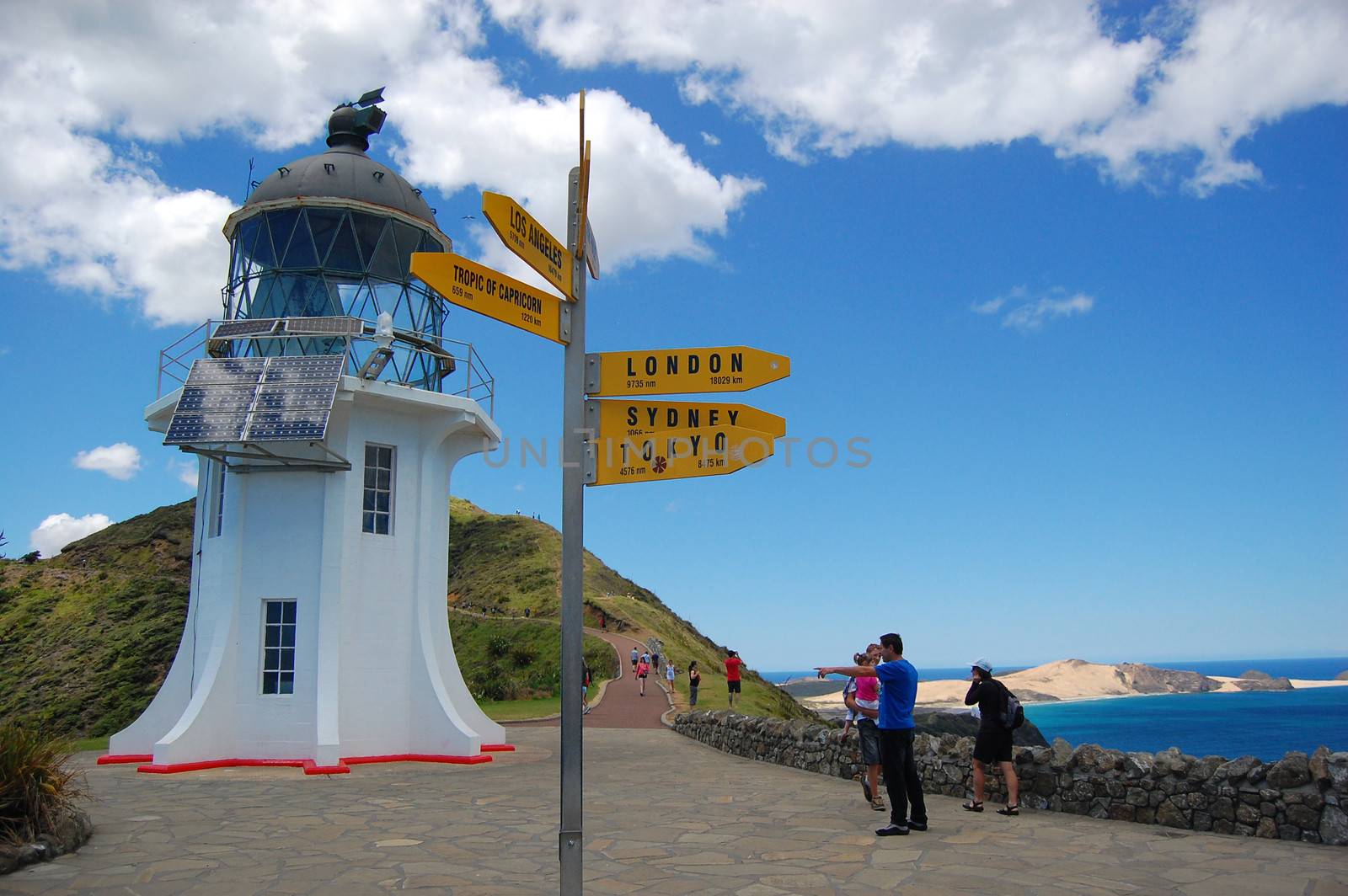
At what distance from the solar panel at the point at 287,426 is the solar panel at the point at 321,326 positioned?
1822mm

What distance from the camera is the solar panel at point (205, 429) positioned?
1448 centimetres

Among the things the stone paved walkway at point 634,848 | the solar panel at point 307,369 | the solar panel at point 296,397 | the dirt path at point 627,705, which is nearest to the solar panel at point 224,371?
the solar panel at point 307,369

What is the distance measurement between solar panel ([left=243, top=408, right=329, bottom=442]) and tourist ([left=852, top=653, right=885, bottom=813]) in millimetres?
8866

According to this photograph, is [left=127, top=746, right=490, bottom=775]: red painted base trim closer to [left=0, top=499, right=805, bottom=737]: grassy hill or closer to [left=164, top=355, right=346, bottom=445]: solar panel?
[left=164, top=355, right=346, bottom=445]: solar panel

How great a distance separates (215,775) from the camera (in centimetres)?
1396

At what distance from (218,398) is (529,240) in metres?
12.1

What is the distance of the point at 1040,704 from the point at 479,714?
16258 centimetres

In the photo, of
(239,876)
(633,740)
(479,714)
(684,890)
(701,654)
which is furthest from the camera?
(701,654)

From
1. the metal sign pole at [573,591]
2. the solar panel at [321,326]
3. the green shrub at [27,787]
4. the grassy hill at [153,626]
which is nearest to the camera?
the metal sign pole at [573,591]

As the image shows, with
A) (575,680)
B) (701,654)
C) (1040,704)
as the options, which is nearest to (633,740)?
(575,680)

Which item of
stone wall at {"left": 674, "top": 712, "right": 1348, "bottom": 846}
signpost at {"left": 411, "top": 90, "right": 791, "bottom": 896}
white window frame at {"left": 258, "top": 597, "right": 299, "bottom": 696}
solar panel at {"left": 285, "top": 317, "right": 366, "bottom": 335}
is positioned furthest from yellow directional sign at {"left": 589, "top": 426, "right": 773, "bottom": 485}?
white window frame at {"left": 258, "top": 597, "right": 299, "bottom": 696}

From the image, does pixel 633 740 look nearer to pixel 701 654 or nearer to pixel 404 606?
pixel 404 606

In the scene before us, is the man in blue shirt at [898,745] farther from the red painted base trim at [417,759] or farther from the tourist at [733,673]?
Result: the tourist at [733,673]

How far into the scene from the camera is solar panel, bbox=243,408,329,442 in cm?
1426
